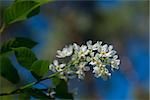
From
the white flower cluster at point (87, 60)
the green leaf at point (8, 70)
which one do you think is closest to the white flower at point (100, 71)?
the white flower cluster at point (87, 60)

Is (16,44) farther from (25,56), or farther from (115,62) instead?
(115,62)

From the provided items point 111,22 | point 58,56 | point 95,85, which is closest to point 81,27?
point 111,22

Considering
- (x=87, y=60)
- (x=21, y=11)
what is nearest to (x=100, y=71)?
(x=87, y=60)

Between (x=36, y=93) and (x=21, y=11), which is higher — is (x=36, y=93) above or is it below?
below

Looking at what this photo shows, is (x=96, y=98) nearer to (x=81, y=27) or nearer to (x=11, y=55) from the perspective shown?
(x=81, y=27)

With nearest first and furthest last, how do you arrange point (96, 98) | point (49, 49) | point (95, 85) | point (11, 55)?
point (11, 55) < point (96, 98) < point (95, 85) < point (49, 49)

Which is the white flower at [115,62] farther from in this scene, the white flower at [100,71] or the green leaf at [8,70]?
the green leaf at [8,70]
